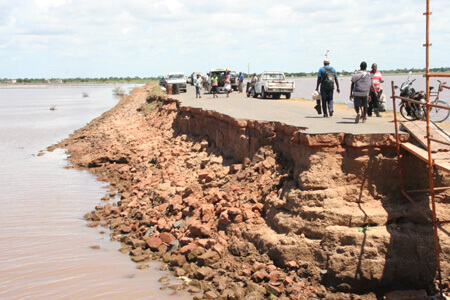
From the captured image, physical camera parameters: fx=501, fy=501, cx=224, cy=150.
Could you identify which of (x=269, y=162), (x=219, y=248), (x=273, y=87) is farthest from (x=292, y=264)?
(x=273, y=87)

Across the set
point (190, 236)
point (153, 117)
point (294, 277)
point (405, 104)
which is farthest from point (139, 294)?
point (153, 117)

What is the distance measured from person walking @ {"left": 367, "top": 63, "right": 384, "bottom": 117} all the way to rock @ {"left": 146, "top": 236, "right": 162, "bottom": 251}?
282 inches

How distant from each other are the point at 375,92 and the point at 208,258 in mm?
7684

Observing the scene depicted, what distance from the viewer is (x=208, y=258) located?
8680 mm

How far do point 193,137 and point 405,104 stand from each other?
23.9ft

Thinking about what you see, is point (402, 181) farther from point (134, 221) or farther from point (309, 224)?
point (134, 221)

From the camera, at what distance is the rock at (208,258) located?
341 inches

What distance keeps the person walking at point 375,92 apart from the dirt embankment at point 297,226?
386cm

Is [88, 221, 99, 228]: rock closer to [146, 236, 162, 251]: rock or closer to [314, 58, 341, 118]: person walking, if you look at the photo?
[146, 236, 162, 251]: rock

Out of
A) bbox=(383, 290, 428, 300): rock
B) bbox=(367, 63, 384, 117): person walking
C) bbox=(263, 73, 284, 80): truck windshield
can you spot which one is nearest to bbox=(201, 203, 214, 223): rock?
bbox=(383, 290, 428, 300): rock

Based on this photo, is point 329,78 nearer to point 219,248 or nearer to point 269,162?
point 269,162

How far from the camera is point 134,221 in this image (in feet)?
37.2

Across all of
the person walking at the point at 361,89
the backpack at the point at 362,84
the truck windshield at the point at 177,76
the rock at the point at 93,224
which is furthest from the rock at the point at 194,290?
the truck windshield at the point at 177,76

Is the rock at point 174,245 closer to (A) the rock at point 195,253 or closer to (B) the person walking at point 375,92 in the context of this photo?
(A) the rock at point 195,253
